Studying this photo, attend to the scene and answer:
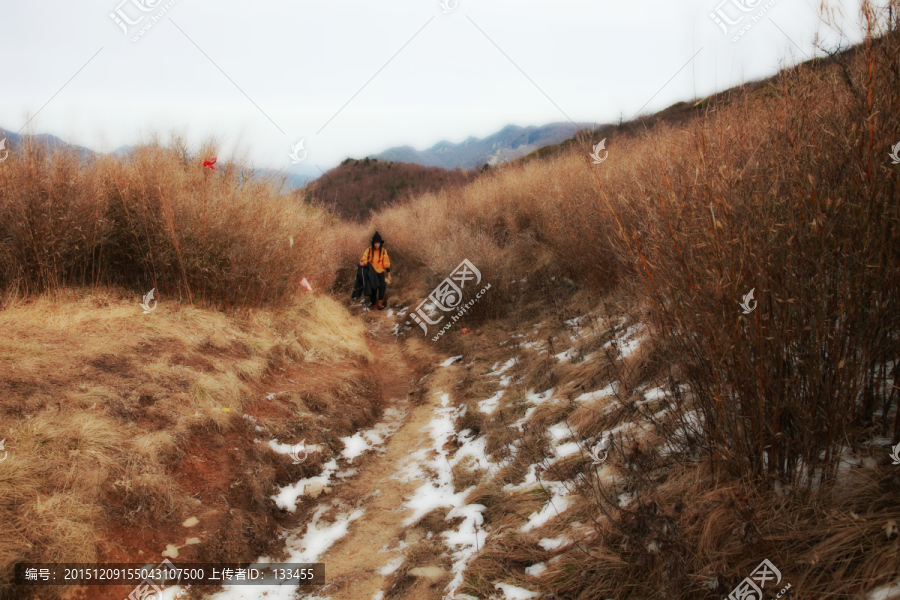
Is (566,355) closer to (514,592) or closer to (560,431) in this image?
(560,431)

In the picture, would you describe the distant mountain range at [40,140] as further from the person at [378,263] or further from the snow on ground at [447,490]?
the snow on ground at [447,490]

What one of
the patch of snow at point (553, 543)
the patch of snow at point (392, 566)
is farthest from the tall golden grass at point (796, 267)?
the patch of snow at point (392, 566)

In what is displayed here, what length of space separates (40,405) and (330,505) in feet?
7.20

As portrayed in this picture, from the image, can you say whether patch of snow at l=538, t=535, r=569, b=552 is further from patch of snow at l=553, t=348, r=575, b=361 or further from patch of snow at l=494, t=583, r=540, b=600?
patch of snow at l=553, t=348, r=575, b=361

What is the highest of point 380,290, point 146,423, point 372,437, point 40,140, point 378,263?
point 40,140

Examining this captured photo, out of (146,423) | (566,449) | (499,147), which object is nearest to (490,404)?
(566,449)

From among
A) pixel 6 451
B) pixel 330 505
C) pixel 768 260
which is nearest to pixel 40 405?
pixel 6 451

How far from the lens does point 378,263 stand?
10.6 meters

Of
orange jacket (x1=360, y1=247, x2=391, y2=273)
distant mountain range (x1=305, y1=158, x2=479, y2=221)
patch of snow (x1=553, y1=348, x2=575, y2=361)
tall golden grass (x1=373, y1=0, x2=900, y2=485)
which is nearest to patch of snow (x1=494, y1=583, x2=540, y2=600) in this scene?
tall golden grass (x1=373, y1=0, x2=900, y2=485)

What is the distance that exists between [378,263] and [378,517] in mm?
7517

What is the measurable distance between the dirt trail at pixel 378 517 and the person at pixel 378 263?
192 inches

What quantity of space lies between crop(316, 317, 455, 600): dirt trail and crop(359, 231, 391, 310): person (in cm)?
489

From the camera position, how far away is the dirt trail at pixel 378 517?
287cm

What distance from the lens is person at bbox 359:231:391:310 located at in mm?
10320
